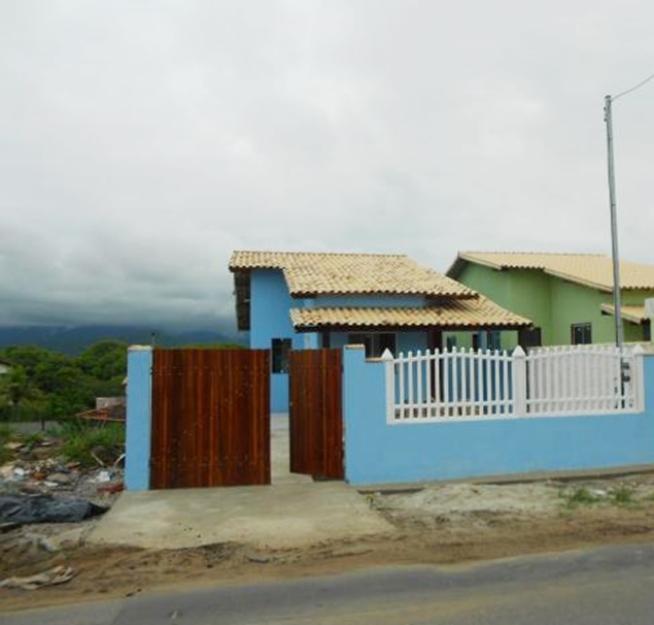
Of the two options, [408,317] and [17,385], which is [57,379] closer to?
[17,385]

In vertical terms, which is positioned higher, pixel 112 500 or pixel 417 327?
pixel 417 327

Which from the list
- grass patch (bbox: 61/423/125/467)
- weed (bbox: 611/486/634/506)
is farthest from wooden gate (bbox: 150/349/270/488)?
weed (bbox: 611/486/634/506)

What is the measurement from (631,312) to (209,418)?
15375mm

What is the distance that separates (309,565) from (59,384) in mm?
45808

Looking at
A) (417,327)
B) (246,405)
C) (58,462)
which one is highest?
(417,327)

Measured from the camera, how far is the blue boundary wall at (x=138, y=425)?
859 centimetres

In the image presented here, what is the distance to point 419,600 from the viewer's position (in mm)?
4742

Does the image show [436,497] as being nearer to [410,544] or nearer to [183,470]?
[410,544]

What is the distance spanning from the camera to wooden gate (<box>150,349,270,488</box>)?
8.68 m

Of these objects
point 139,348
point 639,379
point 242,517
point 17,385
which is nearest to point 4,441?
point 139,348

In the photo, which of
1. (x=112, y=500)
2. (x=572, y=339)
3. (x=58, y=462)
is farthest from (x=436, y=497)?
(x=572, y=339)

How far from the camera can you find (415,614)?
447 centimetres

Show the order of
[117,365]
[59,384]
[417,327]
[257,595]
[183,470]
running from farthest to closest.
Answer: [117,365]
[59,384]
[417,327]
[183,470]
[257,595]

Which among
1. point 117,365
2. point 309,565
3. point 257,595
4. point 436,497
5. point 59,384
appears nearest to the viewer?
point 257,595
